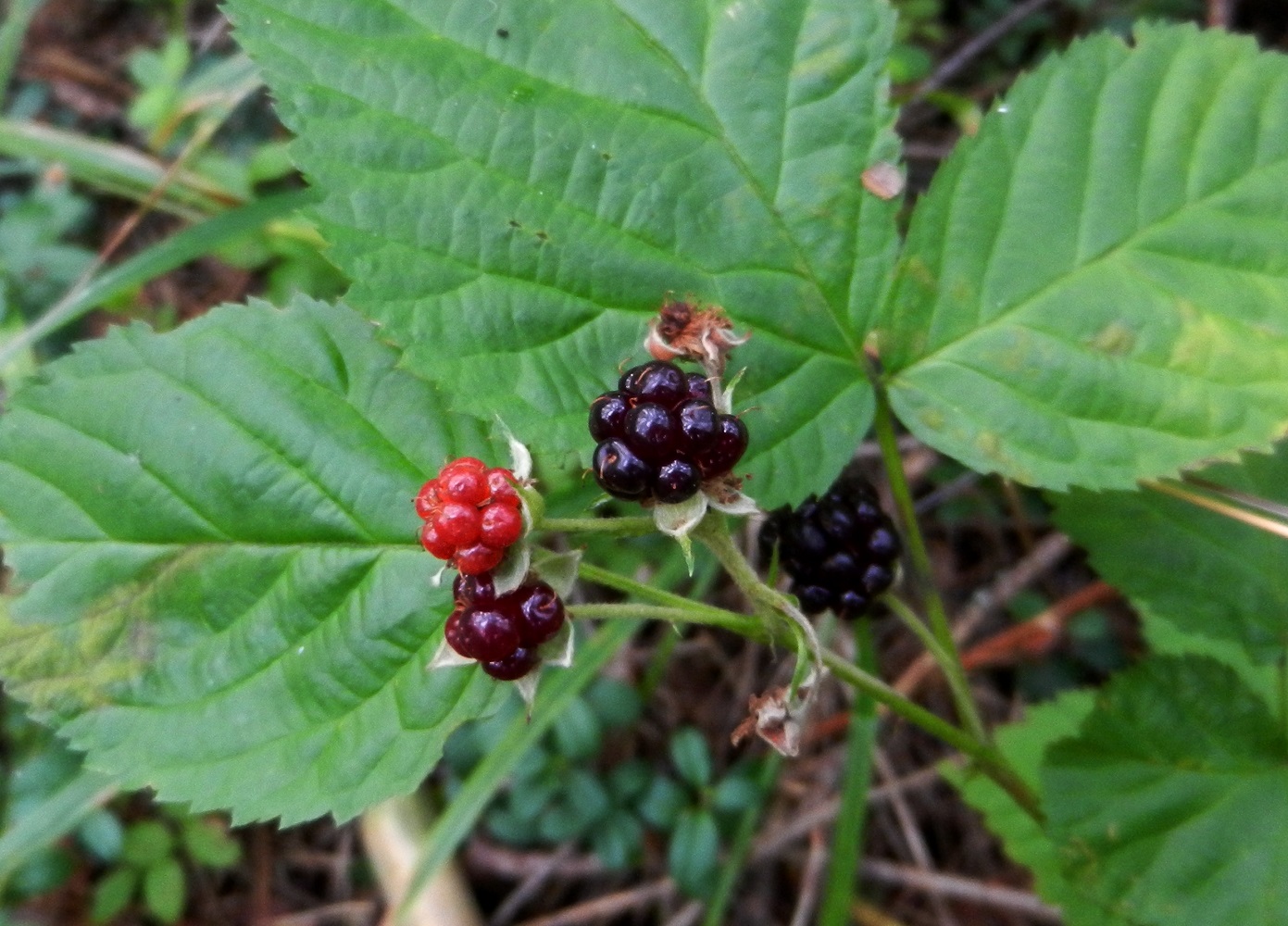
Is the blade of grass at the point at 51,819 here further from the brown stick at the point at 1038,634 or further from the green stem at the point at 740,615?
the brown stick at the point at 1038,634

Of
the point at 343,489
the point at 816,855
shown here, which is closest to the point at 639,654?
the point at 816,855

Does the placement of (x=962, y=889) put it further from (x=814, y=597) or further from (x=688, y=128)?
(x=688, y=128)

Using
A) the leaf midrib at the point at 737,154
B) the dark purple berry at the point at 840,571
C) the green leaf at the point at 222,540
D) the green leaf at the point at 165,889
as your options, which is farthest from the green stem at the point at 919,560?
the green leaf at the point at 165,889

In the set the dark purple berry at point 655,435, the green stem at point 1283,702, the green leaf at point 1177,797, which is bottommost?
the green leaf at point 1177,797

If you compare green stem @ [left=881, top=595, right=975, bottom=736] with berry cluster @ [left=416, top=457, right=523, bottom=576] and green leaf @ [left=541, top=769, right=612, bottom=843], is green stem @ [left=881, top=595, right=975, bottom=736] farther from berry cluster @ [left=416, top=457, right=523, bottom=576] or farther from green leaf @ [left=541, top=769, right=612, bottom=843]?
green leaf @ [left=541, top=769, right=612, bottom=843]

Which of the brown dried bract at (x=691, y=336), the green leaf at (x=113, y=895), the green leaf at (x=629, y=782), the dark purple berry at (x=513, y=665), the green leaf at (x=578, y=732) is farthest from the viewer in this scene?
the green leaf at (x=113, y=895)

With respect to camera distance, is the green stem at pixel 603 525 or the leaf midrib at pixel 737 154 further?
the leaf midrib at pixel 737 154

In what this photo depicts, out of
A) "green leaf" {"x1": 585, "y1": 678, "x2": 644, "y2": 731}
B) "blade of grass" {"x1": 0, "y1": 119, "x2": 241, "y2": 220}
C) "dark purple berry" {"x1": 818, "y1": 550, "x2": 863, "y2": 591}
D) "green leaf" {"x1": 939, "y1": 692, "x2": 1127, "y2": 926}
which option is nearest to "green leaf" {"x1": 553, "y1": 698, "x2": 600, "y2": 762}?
"green leaf" {"x1": 585, "y1": 678, "x2": 644, "y2": 731}
